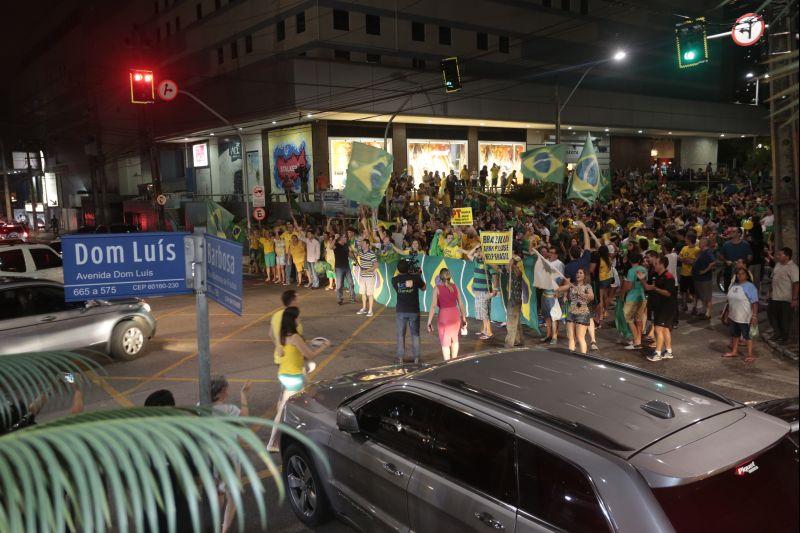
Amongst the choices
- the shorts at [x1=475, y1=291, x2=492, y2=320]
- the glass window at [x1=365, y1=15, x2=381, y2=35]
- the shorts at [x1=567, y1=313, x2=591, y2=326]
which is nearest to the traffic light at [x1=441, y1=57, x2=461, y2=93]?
the shorts at [x1=475, y1=291, x2=492, y2=320]

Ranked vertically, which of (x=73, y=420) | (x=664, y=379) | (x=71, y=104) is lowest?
(x=664, y=379)

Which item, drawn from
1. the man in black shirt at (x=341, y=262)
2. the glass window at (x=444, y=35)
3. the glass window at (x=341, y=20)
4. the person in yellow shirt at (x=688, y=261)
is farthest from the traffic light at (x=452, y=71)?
the glass window at (x=444, y=35)

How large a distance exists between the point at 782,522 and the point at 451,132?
42.5m

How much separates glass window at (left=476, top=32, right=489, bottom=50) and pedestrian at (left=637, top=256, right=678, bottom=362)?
35.7 meters

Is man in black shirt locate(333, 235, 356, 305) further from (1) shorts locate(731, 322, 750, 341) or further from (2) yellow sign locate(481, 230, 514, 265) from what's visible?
(1) shorts locate(731, 322, 750, 341)

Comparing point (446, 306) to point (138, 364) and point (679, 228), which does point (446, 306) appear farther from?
point (679, 228)

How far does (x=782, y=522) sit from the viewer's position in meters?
3.11

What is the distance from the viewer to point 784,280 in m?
10.2

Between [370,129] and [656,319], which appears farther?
[370,129]

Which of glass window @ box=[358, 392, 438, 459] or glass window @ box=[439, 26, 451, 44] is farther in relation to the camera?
glass window @ box=[439, 26, 451, 44]

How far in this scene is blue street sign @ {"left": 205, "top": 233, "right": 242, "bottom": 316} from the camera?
4.69 metres

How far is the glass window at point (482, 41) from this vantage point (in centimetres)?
4272

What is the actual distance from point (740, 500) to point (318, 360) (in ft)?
27.9

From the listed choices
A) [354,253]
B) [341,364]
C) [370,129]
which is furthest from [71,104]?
[341,364]
